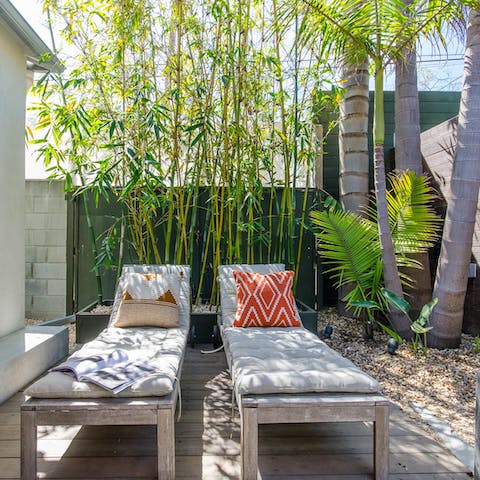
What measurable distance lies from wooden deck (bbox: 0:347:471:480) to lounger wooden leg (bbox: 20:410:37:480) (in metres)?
0.10

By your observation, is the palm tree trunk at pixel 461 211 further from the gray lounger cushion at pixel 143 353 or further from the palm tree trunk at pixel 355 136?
the gray lounger cushion at pixel 143 353

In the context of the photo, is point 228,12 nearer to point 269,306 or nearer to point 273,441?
point 269,306

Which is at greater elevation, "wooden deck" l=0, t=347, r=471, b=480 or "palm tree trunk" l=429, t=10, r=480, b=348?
"palm tree trunk" l=429, t=10, r=480, b=348

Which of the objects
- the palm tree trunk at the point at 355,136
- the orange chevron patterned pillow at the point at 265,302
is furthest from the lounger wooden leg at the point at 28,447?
the palm tree trunk at the point at 355,136

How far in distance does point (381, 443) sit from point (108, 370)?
4.52 ft

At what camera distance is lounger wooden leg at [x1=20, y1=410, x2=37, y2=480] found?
1.90 meters

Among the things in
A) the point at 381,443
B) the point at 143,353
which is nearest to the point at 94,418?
the point at 143,353

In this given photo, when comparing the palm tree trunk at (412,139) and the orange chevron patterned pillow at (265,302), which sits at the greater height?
the palm tree trunk at (412,139)

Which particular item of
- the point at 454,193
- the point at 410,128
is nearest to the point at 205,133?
the point at 410,128

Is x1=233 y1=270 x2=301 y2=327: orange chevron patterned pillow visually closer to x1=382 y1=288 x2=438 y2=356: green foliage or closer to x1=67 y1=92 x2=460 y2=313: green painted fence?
x1=382 y1=288 x2=438 y2=356: green foliage

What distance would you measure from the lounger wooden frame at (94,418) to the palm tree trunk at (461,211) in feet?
8.73

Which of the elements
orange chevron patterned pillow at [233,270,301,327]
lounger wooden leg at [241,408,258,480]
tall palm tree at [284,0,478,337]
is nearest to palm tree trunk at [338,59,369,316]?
tall palm tree at [284,0,478,337]

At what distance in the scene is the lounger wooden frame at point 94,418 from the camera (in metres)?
1.91

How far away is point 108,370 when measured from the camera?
2.15m
